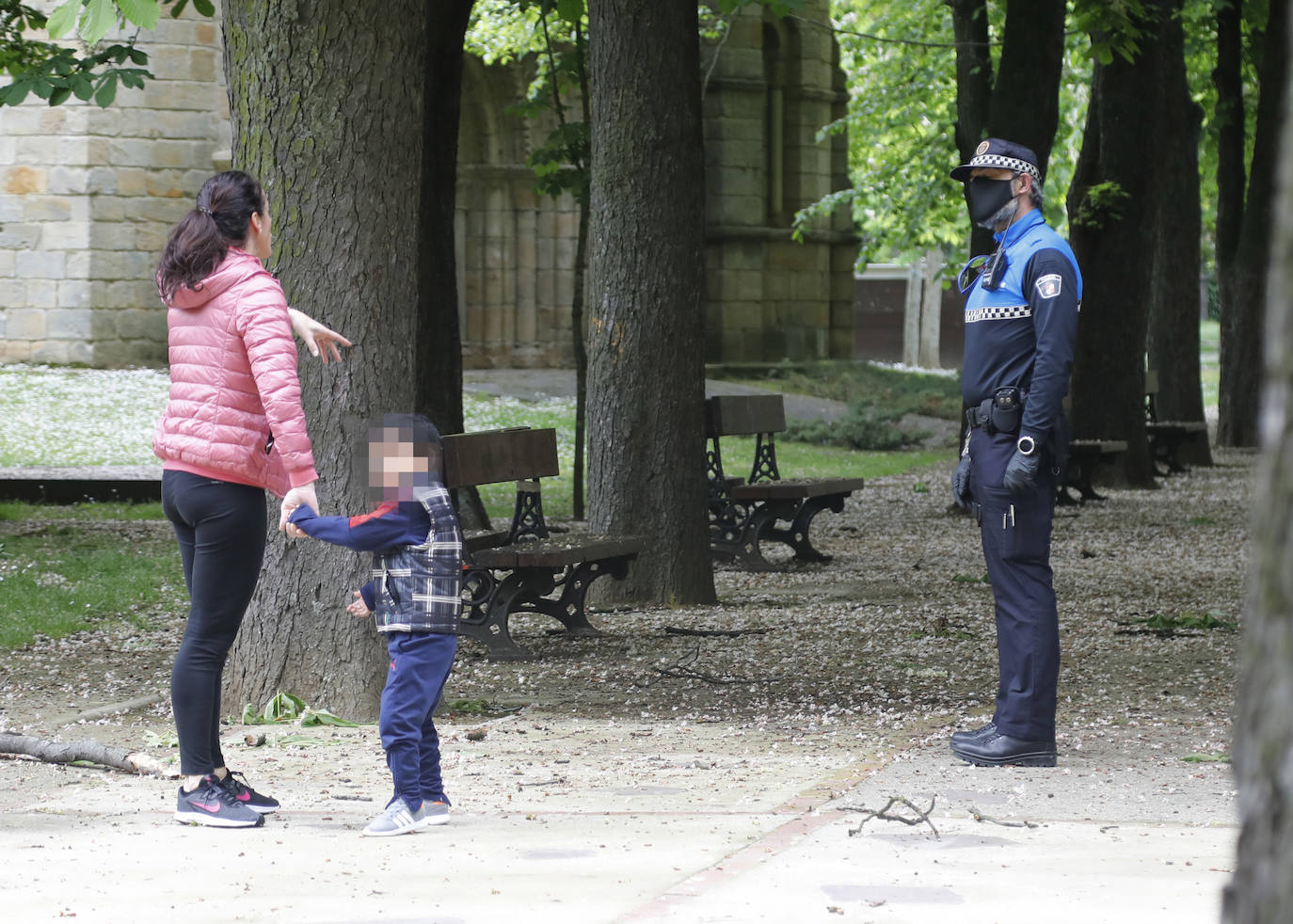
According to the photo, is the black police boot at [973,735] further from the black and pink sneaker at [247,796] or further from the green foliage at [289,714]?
the black and pink sneaker at [247,796]

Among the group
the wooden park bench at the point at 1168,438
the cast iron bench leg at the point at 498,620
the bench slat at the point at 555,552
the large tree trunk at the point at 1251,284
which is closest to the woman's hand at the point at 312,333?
the bench slat at the point at 555,552

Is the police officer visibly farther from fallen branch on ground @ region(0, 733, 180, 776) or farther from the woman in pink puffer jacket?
fallen branch on ground @ region(0, 733, 180, 776)

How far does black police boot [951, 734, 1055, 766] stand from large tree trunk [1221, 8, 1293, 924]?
13.7ft

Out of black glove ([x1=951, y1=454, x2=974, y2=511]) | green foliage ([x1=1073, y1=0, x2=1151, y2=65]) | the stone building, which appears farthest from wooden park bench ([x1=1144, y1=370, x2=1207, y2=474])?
black glove ([x1=951, y1=454, x2=974, y2=511])

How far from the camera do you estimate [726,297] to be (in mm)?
31859

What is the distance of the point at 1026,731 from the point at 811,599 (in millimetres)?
4862

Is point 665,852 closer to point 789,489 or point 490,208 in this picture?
point 789,489

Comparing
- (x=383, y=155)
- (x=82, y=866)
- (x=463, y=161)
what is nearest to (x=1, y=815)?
(x=82, y=866)

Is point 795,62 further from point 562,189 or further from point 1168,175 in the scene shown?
point 562,189

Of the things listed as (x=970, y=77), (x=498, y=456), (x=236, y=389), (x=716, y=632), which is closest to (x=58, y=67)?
(x=498, y=456)

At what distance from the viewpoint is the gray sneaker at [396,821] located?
15.1 feet

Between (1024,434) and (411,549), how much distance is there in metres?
2.07

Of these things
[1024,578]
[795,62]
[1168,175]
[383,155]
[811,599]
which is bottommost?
[811,599]

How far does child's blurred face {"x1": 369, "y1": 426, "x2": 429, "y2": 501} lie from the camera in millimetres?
4645
